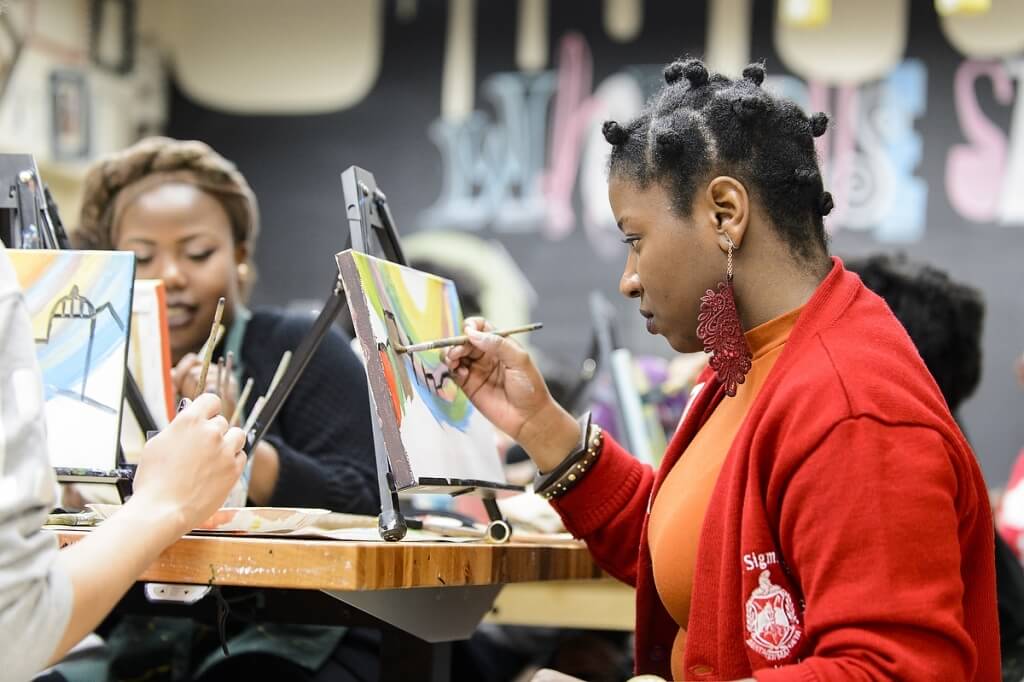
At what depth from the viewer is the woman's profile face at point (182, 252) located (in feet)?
6.59

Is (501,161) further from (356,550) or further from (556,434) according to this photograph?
(356,550)

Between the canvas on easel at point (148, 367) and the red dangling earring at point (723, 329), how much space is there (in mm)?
800

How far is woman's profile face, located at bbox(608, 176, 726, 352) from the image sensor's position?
4.13ft

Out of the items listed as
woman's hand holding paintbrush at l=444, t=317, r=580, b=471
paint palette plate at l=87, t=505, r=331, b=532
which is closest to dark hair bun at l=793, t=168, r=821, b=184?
woman's hand holding paintbrush at l=444, t=317, r=580, b=471

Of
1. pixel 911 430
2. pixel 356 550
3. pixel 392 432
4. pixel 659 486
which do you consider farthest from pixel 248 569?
pixel 911 430

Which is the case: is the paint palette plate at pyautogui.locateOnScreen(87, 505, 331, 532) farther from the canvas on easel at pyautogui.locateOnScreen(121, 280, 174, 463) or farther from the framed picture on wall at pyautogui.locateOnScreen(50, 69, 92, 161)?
the framed picture on wall at pyautogui.locateOnScreen(50, 69, 92, 161)

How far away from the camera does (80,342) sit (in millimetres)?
1540

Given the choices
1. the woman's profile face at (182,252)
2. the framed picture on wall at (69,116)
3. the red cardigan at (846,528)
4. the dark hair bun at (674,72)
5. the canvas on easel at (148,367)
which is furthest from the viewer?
the framed picture on wall at (69,116)

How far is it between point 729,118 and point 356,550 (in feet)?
1.88

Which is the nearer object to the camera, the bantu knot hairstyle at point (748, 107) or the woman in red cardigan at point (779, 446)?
the woman in red cardigan at point (779, 446)

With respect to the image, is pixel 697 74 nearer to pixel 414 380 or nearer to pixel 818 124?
pixel 818 124

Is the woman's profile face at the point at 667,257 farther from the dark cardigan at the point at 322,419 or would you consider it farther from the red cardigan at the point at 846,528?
the dark cardigan at the point at 322,419

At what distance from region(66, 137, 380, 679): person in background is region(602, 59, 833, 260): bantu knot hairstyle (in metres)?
0.80

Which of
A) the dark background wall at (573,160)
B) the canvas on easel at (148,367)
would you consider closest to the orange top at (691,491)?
the canvas on easel at (148,367)
